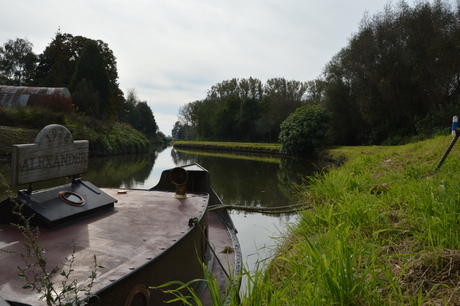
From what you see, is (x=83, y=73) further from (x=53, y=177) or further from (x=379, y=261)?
(x=379, y=261)

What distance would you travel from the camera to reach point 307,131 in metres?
26.4

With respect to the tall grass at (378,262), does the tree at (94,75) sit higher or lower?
higher

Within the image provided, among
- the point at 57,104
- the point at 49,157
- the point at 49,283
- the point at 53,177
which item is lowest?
the point at 49,283

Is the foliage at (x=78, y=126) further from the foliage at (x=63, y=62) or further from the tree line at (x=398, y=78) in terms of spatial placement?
the tree line at (x=398, y=78)

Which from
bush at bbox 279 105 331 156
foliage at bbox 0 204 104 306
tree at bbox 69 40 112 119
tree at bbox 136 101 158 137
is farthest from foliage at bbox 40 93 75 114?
tree at bbox 136 101 158 137

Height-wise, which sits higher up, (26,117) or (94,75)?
(94,75)

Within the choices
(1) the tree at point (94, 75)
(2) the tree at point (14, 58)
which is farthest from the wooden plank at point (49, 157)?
(2) the tree at point (14, 58)

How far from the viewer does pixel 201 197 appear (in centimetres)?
444

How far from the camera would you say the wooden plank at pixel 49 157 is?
8.81 feet

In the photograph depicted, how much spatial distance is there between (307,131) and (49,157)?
2463 centimetres

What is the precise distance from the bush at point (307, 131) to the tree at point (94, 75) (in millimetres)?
15506

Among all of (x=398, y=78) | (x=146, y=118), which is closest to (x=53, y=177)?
(x=398, y=78)

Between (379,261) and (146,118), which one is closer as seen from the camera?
(379,261)

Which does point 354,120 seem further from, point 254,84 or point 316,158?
point 254,84
